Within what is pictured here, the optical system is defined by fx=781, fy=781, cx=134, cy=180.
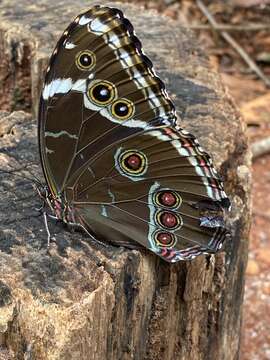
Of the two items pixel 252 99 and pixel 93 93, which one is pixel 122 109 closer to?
pixel 93 93

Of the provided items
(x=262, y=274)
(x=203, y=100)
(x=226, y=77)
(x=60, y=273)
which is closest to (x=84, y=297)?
(x=60, y=273)

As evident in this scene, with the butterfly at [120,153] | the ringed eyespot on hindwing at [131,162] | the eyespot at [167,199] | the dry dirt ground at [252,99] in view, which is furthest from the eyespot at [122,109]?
the dry dirt ground at [252,99]

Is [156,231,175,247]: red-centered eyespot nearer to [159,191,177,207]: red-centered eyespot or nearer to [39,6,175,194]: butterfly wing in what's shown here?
[159,191,177,207]: red-centered eyespot

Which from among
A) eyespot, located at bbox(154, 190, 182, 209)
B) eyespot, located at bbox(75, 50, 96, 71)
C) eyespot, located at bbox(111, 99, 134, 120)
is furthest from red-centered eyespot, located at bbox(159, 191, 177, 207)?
eyespot, located at bbox(75, 50, 96, 71)

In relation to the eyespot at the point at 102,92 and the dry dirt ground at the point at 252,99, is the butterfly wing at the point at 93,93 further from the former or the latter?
the dry dirt ground at the point at 252,99

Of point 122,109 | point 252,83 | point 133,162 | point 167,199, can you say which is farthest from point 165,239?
point 252,83

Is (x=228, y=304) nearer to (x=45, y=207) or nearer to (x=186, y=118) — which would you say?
(x=186, y=118)
